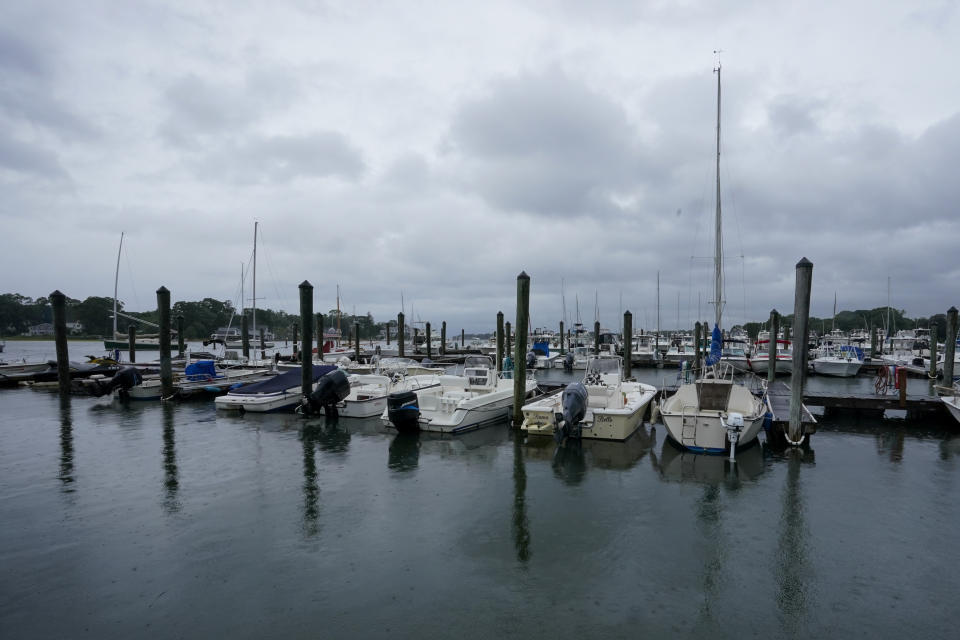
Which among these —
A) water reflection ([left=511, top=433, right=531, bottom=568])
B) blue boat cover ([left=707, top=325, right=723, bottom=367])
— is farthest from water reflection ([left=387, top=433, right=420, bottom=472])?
blue boat cover ([left=707, top=325, right=723, bottom=367])

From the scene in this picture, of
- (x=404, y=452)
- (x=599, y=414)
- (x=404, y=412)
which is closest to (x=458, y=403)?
(x=404, y=412)

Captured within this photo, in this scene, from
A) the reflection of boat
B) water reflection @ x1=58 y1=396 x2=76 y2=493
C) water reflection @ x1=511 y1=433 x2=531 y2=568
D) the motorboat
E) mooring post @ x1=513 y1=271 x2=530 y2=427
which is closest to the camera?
water reflection @ x1=511 y1=433 x2=531 y2=568

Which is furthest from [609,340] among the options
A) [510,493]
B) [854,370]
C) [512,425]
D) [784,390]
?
[510,493]

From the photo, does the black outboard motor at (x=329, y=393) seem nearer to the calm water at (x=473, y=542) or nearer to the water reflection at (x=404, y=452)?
the water reflection at (x=404, y=452)

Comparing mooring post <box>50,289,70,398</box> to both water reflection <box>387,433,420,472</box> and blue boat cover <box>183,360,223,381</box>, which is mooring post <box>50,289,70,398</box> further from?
water reflection <box>387,433,420,472</box>

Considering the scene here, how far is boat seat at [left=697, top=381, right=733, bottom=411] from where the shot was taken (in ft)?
50.3

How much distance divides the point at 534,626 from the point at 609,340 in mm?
63562

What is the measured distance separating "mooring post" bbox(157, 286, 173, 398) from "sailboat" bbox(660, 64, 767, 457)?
1966cm

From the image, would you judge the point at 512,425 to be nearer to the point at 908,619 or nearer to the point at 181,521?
the point at 181,521

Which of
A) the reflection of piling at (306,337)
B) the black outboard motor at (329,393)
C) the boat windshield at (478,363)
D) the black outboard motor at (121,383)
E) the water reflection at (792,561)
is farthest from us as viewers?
the black outboard motor at (121,383)

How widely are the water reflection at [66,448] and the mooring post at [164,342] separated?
340 centimetres

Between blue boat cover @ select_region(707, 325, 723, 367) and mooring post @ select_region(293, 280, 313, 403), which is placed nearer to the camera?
blue boat cover @ select_region(707, 325, 723, 367)

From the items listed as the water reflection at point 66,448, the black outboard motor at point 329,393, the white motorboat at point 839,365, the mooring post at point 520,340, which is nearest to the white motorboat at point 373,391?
the black outboard motor at point 329,393

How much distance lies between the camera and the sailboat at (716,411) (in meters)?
13.5
